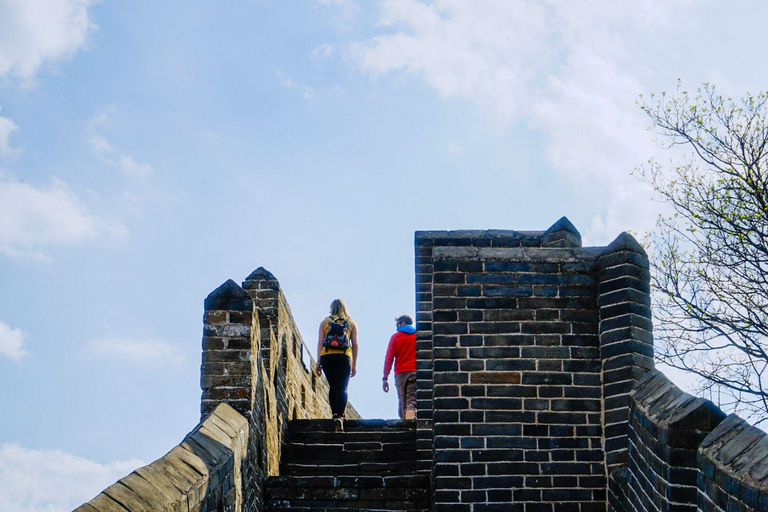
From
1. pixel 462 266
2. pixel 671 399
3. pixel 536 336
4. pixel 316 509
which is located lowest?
pixel 316 509

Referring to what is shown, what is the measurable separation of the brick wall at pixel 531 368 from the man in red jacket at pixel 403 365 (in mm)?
3721

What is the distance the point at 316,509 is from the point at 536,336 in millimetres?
2329

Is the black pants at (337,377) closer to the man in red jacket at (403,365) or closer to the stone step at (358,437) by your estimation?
the stone step at (358,437)

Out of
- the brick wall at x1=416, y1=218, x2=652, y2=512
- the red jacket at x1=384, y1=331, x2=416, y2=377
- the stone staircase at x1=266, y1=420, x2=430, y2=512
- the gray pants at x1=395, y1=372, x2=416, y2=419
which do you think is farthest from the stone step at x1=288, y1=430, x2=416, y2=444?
the brick wall at x1=416, y1=218, x2=652, y2=512

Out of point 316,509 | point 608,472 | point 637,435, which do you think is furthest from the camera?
point 316,509

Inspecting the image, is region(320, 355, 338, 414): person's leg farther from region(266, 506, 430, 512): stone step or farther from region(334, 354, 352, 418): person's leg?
region(266, 506, 430, 512): stone step

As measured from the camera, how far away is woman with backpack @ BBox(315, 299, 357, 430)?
33.3ft

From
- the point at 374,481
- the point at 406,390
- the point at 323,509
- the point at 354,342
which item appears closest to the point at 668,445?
the point at 374,481

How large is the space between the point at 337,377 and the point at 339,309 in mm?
725

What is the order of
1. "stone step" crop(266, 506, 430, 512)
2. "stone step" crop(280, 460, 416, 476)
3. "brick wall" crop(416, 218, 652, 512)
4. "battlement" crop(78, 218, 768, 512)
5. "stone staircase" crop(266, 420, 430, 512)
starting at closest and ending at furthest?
1. "battlement" crop(78, 218, 768, 512)
2. "brick wall" crop(416, 218, 652, 512)
3. "stone step" crop(266, 506, 430, 512)
4. "stone staircase" crop(266, 420, 430, 512)
5. "stone step" crop(280, 460, 416, 476)

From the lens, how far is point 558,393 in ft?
23.0

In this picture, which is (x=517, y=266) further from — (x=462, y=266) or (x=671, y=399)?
(x=671, y=399)

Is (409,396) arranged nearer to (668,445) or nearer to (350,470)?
(350,470)

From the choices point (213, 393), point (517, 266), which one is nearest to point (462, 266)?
point (517, 266)
